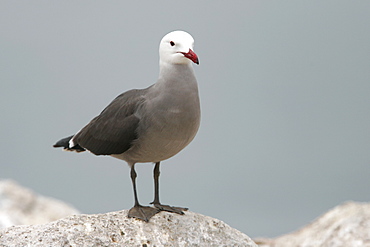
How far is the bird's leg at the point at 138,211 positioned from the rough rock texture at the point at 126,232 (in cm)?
5

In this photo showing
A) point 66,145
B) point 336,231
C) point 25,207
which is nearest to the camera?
point 66,145

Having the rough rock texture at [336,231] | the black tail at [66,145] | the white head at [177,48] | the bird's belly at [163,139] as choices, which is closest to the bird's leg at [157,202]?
the bird's belly at [163,139]

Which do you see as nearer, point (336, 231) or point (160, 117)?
point (160, 117)

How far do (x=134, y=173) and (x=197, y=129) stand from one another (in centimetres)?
79

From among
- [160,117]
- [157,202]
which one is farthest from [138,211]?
[160,117]

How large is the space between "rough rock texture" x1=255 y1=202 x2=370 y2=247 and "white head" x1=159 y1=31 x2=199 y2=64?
139 inches

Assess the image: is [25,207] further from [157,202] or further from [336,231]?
[336,231]

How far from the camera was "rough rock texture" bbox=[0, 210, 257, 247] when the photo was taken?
17.0 feet

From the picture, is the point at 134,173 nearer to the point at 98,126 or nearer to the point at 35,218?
the point at 98,126

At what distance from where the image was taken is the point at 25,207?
9820 mm

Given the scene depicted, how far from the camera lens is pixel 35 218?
9.63 meters

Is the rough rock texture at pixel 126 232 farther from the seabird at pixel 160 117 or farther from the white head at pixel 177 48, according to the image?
the white head at pixel 177 48

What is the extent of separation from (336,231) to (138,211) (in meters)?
3.34

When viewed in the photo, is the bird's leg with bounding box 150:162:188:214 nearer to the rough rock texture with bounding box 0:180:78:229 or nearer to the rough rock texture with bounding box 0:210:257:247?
the rough rock texture with bounding box 0:210:257:247
